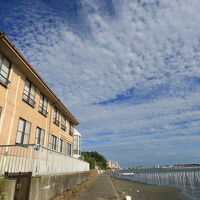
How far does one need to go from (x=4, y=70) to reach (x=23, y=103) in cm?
247

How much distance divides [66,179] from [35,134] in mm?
4465

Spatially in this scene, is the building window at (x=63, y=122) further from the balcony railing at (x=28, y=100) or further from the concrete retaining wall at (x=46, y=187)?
the concrete retaining wall at (x=46, y=187)

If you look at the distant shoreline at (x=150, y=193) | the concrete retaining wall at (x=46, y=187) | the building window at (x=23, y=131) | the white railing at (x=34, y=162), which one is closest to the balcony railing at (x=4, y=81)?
the building window at (x=23, y=131)

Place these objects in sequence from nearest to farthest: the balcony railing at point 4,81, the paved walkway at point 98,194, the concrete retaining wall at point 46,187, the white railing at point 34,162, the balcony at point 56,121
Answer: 1. the concrete retaining wall at point 46,187
2. the white railing at point 34,162
3. the balcony railing at point 4,81
4. the paved walkway at point 98,194
5. the balcony at point 56,121

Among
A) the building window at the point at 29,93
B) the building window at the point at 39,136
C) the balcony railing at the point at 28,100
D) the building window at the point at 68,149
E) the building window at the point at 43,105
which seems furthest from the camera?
the building window at the point at 68,149

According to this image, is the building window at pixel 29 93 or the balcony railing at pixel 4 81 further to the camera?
the building window at pixel 29 93

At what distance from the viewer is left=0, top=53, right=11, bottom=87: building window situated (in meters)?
9.05

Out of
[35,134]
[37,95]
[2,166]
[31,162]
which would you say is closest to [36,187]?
[31,162]

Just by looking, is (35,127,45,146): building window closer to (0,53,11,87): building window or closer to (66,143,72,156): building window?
(0,53,11,87): building window

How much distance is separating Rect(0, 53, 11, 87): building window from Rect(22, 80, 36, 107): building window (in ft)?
6.38

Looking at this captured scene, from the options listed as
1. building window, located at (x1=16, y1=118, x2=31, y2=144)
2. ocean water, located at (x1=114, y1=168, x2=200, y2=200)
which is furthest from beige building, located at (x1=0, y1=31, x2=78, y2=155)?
ocean water, located at (x1=114, y1=168, x2=200, y2=200)

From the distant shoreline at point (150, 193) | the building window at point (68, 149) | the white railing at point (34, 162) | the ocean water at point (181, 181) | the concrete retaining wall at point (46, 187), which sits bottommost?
the ocean water at point (181, 181)

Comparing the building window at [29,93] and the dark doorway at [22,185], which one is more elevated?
the building window at [29,93]

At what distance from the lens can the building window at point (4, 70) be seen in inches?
356
